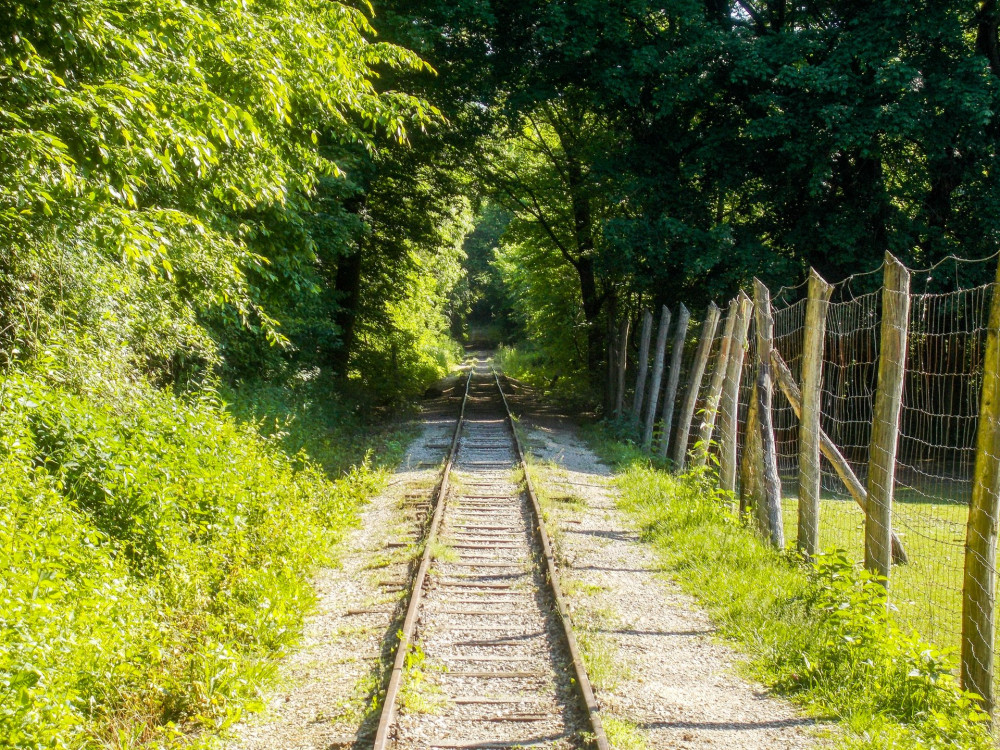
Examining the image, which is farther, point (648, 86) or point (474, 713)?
point (648, 86)

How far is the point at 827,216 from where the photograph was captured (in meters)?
16.6

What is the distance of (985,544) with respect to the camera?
16.1ft

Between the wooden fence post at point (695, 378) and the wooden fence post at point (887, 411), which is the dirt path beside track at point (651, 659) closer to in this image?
the wooden fence post at point (887, 411)

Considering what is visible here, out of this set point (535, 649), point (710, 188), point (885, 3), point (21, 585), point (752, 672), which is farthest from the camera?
point (710, 188)

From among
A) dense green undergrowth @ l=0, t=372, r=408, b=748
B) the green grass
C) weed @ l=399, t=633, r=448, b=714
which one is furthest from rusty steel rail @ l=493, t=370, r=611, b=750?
the green grass

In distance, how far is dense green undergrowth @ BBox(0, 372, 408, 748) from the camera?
437 cm

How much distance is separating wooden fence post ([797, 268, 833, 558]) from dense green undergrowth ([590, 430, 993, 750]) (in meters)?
0.45

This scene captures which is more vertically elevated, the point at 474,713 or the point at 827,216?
the point at 827,216

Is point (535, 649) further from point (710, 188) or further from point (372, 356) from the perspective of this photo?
point (372, 356)

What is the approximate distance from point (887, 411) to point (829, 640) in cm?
180

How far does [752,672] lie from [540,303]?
24162 mm

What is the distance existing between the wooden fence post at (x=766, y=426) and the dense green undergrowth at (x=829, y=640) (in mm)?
289

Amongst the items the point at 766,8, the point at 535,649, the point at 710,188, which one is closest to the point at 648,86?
the point at 710,188

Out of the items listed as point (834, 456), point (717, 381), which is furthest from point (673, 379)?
point (834, 456)
